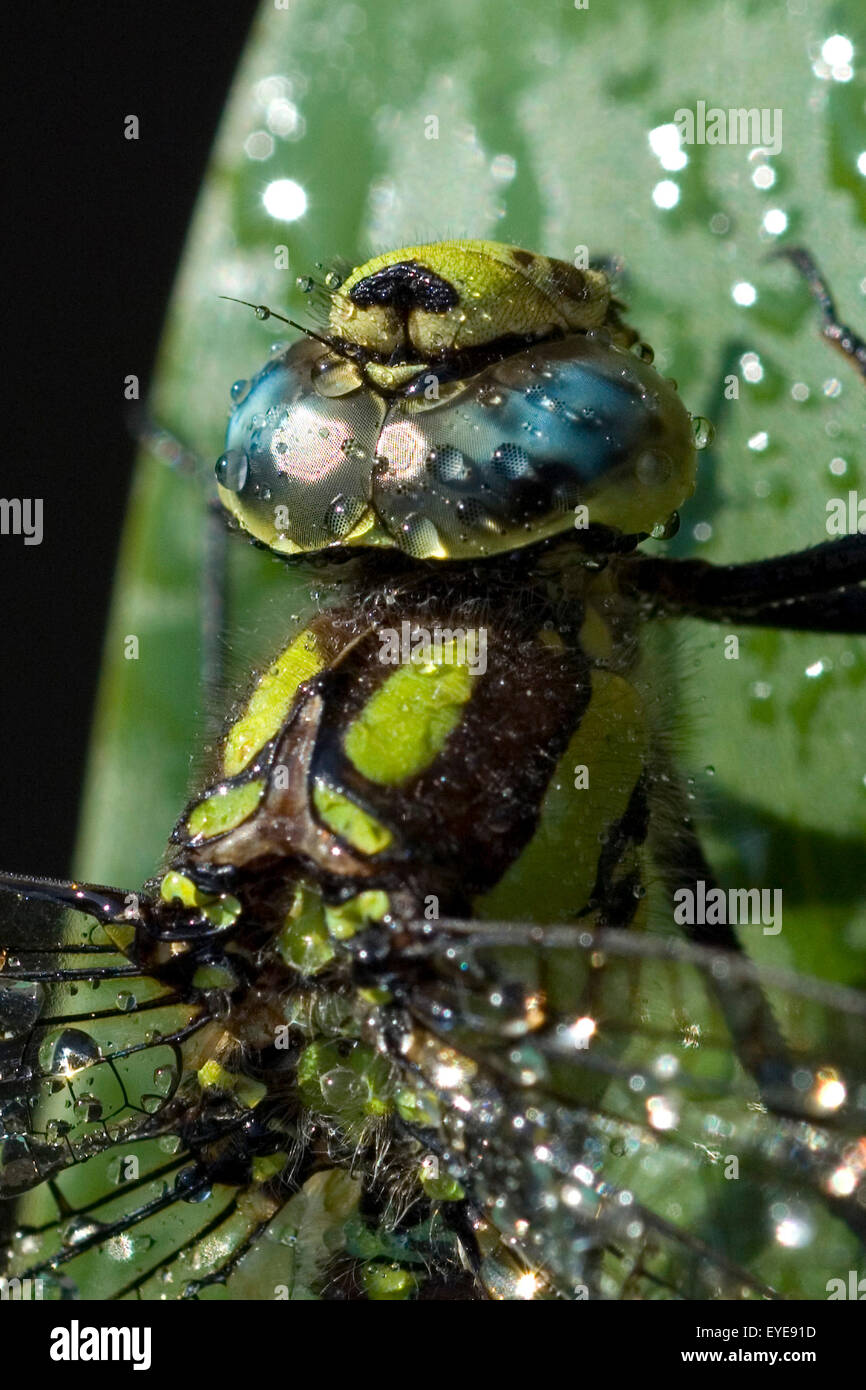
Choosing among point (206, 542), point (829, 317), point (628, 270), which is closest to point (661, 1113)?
point (829, 317)

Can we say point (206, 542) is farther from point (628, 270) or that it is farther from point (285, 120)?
point (628, 270)

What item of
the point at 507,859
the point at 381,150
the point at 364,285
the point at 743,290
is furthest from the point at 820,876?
the point at 381,150

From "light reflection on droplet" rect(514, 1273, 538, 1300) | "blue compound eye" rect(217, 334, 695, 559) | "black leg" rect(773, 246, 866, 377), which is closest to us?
"light reflection on droplet" rect(514, 1273, 538, 1300)

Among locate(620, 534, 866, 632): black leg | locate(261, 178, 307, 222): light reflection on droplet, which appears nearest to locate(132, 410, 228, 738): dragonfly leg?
locate(261, 178, 307, 222): light reflection on droplet

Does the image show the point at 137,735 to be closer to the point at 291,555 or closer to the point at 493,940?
the point at 291,555

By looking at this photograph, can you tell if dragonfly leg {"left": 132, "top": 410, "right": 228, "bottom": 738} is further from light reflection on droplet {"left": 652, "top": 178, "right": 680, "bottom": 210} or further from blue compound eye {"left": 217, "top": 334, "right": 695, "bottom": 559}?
light reflection on droplet {"left": 652, "top": 178, "right": 680, "bottom": 210}

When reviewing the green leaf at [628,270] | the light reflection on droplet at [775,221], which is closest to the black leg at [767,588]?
the green leaf at [628,270]
